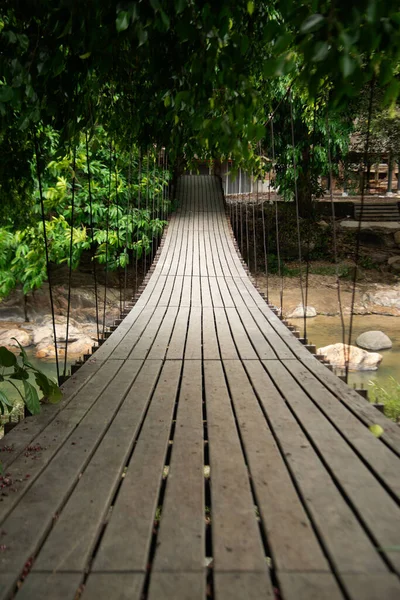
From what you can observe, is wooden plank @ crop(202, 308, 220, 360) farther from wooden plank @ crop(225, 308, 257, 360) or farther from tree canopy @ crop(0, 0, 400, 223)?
tree canopy @ crop(0, 0, 400, 223)

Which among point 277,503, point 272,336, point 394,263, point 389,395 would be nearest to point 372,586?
point 277,503

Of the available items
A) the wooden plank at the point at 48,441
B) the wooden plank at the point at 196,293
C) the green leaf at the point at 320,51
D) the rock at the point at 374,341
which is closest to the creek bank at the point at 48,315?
the wooden plank at the point at 196,293

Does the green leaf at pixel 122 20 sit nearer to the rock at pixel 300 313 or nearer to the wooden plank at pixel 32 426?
the wooden plank at pixel 32 426

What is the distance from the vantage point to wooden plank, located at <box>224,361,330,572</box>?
99cm

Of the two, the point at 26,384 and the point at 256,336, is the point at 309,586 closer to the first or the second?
the point at 26,384

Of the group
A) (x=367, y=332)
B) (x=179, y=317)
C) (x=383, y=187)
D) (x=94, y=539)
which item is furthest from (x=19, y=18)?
(x=383, y=187)

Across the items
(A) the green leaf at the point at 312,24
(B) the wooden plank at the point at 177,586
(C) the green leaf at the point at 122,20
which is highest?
(C) the green leaf at the point at 122,20

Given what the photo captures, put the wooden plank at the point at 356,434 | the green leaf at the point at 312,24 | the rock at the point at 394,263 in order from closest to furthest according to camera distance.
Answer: the green leaf at the point at 312,24 → the wooden plank at the point at 356,434 → the rock at the point at 394,263

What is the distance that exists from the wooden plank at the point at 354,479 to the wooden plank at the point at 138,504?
0.44 m

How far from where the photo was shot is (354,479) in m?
1.31

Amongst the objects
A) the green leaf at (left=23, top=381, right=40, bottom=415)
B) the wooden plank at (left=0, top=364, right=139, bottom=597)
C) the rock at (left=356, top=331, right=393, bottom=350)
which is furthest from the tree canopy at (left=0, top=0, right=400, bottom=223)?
the rock at (left=356, top=331, right=393, bottom=350)

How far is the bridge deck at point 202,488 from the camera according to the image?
936 mm

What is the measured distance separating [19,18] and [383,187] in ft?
47.5

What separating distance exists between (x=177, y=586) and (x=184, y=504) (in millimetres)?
286
